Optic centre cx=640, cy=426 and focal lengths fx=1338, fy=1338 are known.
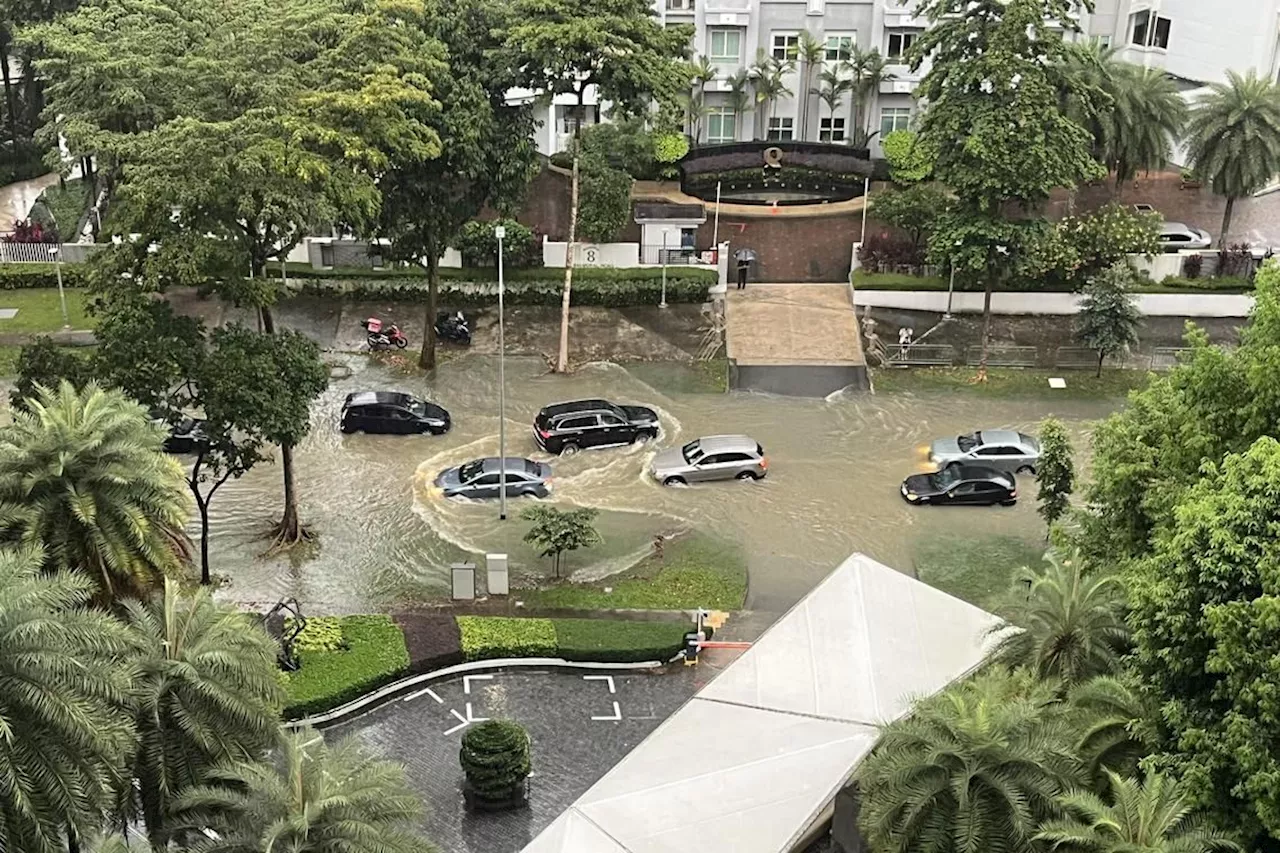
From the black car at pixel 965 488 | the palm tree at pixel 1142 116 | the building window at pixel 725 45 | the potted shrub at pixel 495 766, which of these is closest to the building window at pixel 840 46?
the building window at pixel 725 45

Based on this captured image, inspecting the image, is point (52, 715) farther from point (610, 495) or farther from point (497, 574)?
point (610, 495)

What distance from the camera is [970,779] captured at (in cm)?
2086

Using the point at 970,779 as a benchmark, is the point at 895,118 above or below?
above

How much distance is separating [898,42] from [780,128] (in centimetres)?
695

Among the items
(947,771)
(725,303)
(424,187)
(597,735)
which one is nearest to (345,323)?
(424,187)

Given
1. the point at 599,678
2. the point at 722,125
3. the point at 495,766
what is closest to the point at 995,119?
the point at 722,125

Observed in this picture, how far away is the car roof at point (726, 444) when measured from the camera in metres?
42.1

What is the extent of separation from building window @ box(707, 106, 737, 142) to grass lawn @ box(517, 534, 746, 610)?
110ft

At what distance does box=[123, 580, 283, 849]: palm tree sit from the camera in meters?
21.8

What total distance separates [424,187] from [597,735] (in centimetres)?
2242

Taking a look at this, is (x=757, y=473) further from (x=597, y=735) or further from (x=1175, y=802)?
(x=1175, y=802)

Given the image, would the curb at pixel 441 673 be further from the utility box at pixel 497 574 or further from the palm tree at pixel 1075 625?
the palm tree at pixel 1075 625

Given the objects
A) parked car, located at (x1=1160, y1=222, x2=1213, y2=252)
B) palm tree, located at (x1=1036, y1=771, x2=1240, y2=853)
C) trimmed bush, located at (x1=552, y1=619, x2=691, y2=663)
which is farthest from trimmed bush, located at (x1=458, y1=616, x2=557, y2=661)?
parked car, located at (x1=1160, y1=222, x2=1213, y2=252)

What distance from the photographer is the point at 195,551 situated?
3744 cm
